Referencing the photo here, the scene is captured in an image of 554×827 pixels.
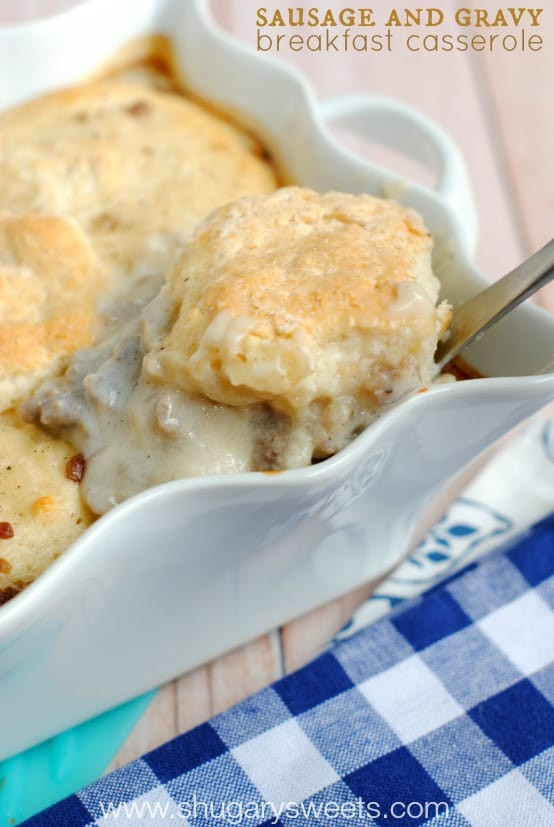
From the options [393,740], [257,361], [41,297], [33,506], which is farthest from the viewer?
[41,297]

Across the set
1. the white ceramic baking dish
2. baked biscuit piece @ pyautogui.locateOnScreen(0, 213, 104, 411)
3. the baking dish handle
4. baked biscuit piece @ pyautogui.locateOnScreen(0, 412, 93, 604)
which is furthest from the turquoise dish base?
the baking dish handle

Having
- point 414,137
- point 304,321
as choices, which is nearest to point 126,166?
point 414,137

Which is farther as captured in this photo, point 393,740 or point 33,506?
point 393,740

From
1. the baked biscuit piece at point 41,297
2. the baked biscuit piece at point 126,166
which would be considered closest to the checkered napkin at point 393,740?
the baked biscuit piece at point 41,297

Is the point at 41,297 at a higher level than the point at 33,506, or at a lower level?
higher

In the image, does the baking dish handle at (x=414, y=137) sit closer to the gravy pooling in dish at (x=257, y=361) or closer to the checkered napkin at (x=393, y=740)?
the gravy pooling in dish at (x=257, y=361)

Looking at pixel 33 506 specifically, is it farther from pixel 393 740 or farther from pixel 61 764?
pixel 393 740
